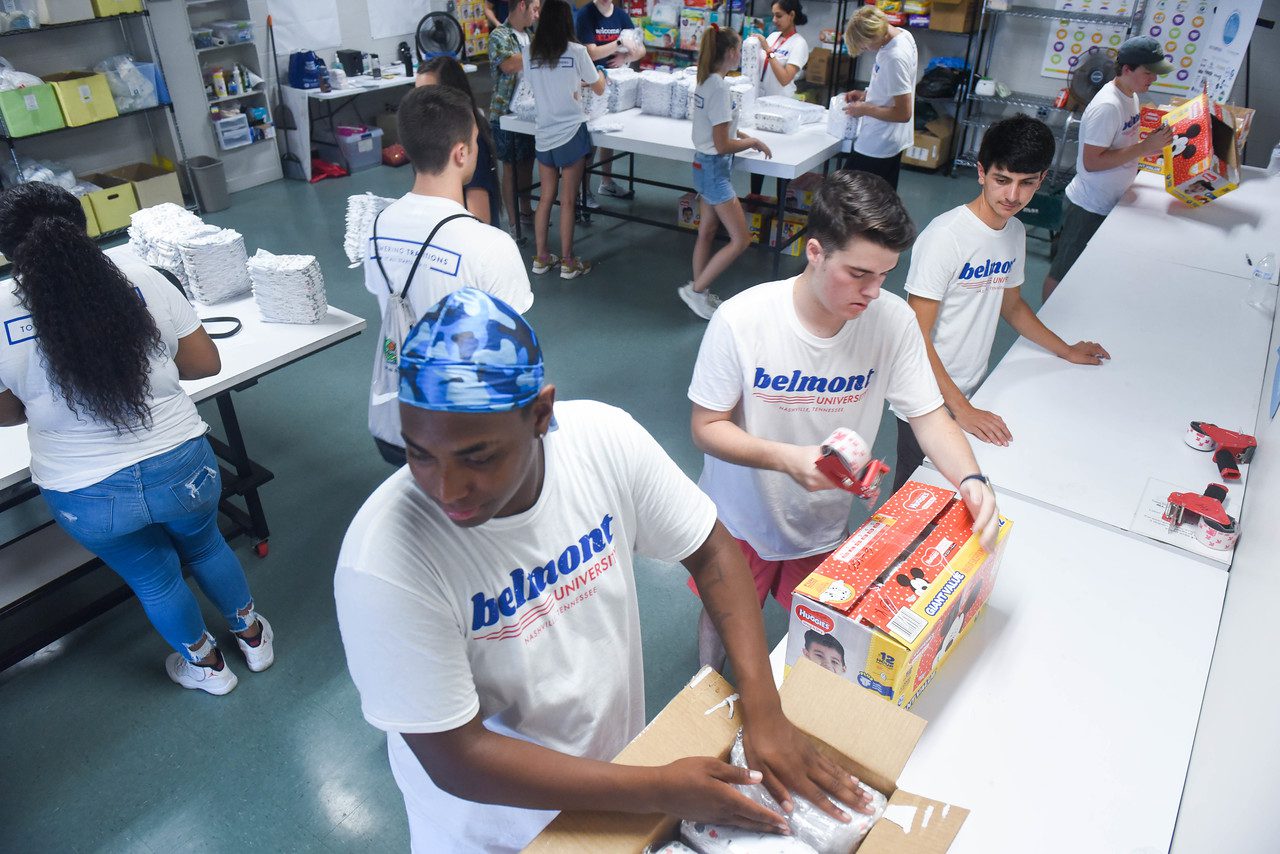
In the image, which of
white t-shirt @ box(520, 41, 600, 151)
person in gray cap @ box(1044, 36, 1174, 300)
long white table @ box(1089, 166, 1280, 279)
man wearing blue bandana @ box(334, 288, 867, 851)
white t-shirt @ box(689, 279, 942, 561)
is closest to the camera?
man wearing blue bandana @ box(334, 288, 867, 851)

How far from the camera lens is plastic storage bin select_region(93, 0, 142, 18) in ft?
17.9

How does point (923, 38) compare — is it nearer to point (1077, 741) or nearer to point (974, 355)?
Result: point (974, 355)

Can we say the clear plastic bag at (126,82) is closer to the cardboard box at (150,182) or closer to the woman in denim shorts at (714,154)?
the cardboard box at (150,182)

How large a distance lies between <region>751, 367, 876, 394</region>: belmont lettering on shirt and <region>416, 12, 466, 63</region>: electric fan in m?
6.70

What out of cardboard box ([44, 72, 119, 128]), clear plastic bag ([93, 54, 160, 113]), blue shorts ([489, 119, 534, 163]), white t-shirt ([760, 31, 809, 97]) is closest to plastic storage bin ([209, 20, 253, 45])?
clear plastic bag ([93, 54, 160, 113])

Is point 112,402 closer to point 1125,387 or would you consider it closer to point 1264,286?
point 1125,387

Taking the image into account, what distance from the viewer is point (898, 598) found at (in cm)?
139

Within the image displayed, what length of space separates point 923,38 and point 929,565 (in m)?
7.20

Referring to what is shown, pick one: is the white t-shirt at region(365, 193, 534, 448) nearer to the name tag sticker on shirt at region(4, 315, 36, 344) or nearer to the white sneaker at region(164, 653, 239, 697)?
the name tag sticker on shirt at region(4, 315, 36, 344)

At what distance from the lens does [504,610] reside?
1.09 m

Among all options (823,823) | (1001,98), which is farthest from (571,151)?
(823,823)

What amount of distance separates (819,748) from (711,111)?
3.81 metres

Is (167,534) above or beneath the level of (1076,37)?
beneath

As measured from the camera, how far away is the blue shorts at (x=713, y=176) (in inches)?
179
